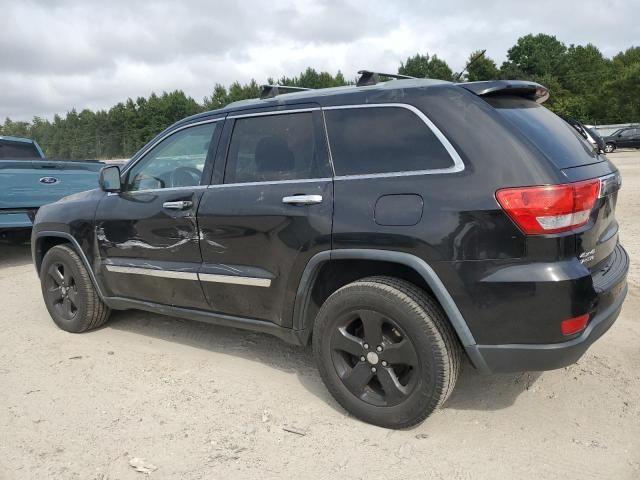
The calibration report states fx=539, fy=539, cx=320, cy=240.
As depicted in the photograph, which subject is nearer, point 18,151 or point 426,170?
point 426,170

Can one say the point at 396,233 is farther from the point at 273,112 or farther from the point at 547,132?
the point at 273,112

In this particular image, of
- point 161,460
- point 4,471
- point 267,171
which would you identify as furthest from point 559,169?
point 4,471

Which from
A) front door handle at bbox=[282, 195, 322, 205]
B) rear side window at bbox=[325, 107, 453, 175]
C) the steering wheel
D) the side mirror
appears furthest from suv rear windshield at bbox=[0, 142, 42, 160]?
rear side window at bbox=[325, 107, 453, 175]

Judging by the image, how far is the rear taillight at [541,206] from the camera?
8.12 feet

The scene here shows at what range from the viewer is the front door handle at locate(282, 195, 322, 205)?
3.03 m

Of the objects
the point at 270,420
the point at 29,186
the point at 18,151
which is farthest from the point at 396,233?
the point at 18,151

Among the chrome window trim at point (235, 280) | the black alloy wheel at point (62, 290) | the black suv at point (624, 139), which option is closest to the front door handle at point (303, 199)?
the chrome window trim at point (235, 280)

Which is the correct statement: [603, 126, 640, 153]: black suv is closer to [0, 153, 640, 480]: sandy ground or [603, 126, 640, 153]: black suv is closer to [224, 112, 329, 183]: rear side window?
[0, 153, 640, 480]: sandy ground

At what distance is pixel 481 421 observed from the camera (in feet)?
9.98

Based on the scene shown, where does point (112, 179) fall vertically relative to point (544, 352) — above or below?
above

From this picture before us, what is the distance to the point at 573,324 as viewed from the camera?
99.3 inches

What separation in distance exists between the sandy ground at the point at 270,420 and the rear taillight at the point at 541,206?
116 centimetres

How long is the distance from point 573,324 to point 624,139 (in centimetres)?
3317

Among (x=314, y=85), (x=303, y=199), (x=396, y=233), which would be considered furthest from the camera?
(x=314, y=85)
